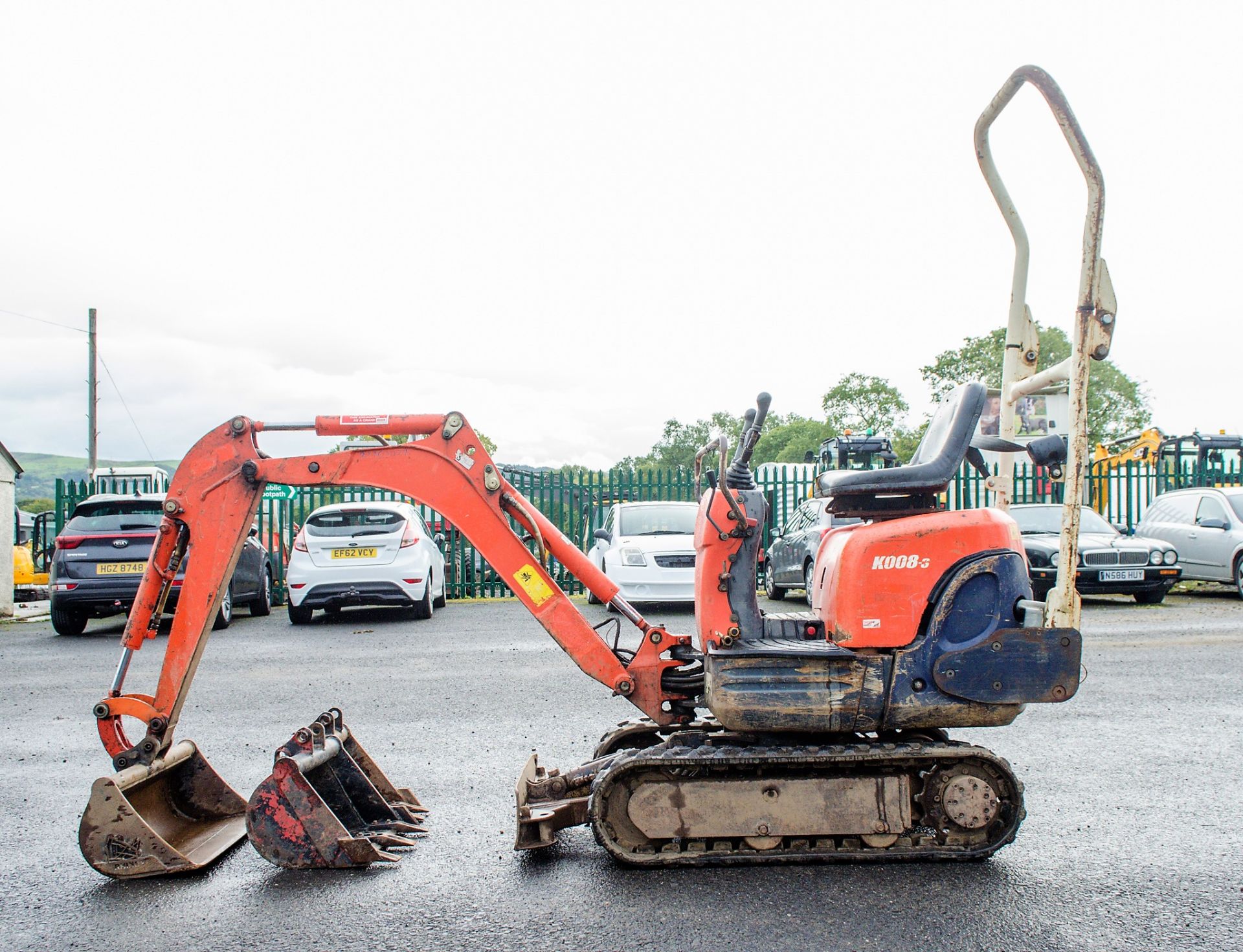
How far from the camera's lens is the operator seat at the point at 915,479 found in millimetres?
4164

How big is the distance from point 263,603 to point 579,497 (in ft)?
22.5

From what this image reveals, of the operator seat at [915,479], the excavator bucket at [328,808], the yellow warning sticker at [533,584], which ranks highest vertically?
the operator seat at [915,479]

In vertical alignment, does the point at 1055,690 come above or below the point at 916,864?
above

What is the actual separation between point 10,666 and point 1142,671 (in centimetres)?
1057

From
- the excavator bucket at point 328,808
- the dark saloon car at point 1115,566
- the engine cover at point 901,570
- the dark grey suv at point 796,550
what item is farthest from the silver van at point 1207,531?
the excavator bucket at point 328,808

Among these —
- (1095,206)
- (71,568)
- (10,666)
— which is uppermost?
(1095,206)

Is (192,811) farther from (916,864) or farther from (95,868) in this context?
(916,864)

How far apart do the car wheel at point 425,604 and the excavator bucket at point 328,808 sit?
327 inches

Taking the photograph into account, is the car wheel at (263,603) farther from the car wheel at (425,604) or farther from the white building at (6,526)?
the white building at (6,526)

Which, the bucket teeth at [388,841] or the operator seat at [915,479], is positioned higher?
the operator seat at [915,479]

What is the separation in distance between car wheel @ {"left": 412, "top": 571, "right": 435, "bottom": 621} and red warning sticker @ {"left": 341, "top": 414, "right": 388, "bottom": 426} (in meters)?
8.79

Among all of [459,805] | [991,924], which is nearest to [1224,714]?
[991,924]

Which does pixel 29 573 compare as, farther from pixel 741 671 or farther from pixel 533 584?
pixel 741 671

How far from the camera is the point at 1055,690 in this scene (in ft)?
13.1
